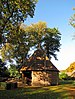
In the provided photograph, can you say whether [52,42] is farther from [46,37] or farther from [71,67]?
[71,67]

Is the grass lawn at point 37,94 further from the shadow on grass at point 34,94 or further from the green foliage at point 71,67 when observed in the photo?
the green foliage at point 71,67

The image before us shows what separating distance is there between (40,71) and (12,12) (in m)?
18.6

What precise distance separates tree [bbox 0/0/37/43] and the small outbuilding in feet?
48.2

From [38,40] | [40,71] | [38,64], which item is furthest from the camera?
[38,40]

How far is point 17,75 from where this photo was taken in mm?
64000

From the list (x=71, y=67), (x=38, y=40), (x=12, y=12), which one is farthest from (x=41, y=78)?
(x=71, y=67)

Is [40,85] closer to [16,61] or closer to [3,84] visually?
[3,84]

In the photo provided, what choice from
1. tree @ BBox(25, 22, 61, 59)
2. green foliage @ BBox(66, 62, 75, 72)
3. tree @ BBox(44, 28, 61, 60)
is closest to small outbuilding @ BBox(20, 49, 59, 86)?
tree @ BBox(25, 22, 61, 59)

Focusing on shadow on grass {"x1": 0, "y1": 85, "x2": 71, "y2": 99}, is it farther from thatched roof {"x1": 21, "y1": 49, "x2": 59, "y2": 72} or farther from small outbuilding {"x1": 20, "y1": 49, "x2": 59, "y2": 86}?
thatched roof {"x1": 21, "y1": 49, "x2": 59, "y2": 72}

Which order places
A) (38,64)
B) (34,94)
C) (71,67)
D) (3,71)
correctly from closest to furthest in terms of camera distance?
1. (34,94)
2. (38,64)
3. (3,71)
4. (71,67)

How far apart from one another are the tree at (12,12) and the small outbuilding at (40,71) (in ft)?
48.2

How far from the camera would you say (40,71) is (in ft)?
179

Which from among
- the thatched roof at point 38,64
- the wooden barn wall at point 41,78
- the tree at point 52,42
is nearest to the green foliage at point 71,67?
the tree at point 52,42

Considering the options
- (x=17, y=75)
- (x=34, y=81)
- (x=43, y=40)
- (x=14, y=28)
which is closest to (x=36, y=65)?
(x=34, y=81)
